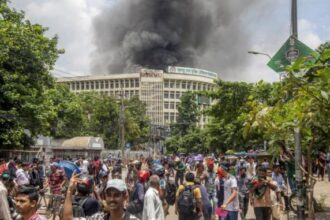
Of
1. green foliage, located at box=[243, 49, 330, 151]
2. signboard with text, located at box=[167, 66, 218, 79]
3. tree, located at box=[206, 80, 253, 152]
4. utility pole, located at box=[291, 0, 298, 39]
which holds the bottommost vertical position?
green foliage, located at box=[243, 49, 330, 151]

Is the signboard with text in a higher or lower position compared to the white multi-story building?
higher

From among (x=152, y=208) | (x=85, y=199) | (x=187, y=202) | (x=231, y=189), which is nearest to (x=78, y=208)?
(x=85, y=199)

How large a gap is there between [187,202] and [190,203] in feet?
0.17

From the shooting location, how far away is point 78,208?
210 inches

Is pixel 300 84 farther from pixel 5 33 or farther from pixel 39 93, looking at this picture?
pixel 39 93

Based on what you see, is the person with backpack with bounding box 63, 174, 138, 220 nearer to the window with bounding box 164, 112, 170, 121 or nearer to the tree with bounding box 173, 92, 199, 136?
the tree with bounding box 173, 92, 199, 136

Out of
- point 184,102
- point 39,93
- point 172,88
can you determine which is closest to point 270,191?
point 39,93

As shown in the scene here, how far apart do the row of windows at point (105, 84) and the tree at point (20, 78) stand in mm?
100442

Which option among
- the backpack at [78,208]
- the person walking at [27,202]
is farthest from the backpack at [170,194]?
the person walking at [27,202]

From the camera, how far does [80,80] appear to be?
443 feet

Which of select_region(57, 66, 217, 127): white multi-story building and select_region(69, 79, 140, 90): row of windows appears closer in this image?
select_region(57, 66, 217, 127): white multi-story building

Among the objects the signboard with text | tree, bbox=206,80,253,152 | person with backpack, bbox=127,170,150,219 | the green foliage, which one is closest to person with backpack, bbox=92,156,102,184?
person with backpack, bbox=127,170,150,219

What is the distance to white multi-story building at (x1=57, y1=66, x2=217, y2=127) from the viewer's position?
5002 inches

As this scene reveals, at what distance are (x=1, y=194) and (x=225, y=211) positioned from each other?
5.04m
